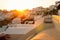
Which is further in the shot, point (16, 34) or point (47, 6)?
point (47, 6)

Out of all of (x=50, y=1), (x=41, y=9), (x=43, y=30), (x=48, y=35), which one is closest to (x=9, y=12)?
(x=41, y=9)

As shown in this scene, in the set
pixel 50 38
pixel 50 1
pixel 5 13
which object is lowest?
pixel 50 38

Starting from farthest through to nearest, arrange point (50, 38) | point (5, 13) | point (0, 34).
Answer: point (5, 13) → point (0, 34) → point (50, 38)

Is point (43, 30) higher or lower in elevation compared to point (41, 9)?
lower

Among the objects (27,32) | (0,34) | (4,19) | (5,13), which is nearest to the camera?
(0,34)

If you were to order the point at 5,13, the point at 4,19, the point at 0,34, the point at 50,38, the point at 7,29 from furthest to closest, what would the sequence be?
the point at 5,13, the point at 4,19, the point at 7,29, the point at 0,34, the point at 50,38

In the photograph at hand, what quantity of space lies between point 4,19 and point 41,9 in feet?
2.81

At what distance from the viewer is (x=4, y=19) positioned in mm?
2977

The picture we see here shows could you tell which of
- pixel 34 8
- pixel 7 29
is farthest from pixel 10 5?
pixel 7 29

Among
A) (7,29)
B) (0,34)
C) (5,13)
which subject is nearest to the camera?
(0,34)

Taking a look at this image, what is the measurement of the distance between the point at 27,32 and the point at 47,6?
4.01 feet

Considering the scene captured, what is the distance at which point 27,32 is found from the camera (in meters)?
2.28

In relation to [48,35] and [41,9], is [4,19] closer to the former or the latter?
[41,9]

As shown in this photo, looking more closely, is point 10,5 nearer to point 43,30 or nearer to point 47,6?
point 47,6
